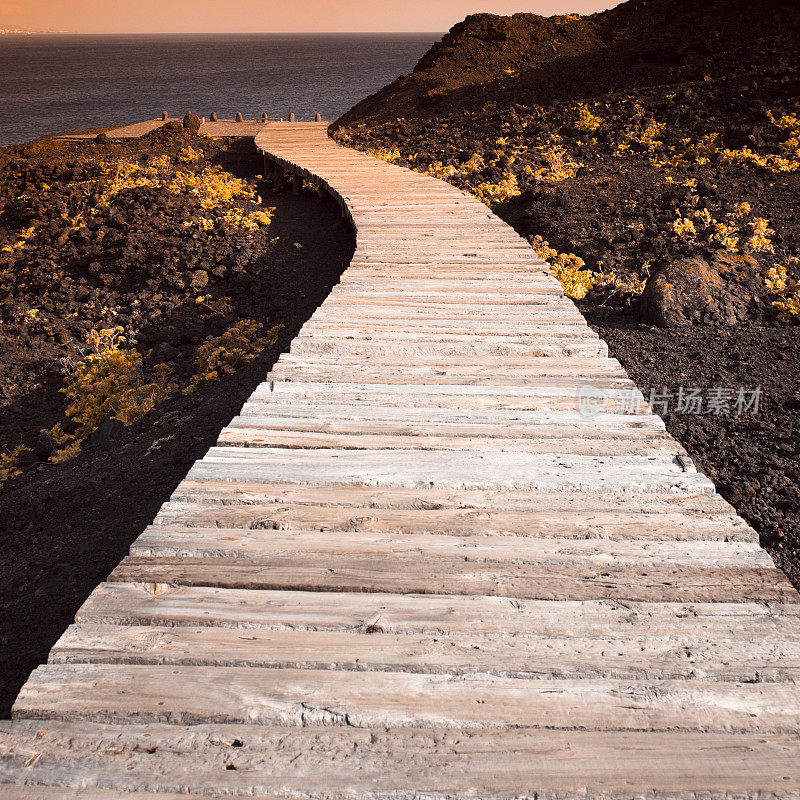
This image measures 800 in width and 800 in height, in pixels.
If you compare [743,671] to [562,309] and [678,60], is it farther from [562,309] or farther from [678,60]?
[678,60]

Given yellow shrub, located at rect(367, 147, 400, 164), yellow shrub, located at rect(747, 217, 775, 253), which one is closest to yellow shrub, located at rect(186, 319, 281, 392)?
yellow shrub, located at rect(747, 217, 775, 253)

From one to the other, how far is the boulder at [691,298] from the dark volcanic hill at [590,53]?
9.18m

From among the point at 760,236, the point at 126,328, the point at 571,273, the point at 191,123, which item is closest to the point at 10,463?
the point at 126,328

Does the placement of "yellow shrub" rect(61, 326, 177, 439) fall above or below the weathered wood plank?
below

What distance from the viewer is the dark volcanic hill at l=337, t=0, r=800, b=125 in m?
15.2

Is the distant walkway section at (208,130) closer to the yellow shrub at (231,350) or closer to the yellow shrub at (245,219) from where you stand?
the yellow shrub at (245,219)

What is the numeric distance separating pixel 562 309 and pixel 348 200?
4.51 m

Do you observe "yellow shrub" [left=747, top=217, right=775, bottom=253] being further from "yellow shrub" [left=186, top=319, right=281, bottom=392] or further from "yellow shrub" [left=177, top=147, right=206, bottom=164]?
"yellow shrub" [left=177, top=147, right=206, bottom=164]

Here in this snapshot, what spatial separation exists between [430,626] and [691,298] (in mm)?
4599

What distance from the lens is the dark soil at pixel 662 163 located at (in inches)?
174

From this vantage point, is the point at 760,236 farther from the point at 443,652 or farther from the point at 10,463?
the point at 10,463

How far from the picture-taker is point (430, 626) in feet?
6.75

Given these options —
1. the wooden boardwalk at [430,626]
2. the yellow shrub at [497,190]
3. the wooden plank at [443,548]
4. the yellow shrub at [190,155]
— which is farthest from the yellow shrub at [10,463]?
the yellow shrub at [190,155]

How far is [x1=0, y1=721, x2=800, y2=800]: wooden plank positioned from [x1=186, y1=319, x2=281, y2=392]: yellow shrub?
4748 millimetres
